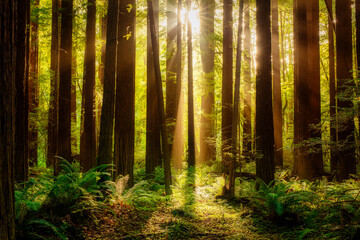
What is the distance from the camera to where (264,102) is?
25.6ft

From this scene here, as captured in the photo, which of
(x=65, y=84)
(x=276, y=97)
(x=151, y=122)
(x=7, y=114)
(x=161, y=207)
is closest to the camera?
(x=7, y=114)

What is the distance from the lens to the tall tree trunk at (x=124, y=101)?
777 centimetres

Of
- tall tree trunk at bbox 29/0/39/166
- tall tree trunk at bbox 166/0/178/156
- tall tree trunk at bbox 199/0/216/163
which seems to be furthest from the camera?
tall tree trunk at bbox 199/0/216/163

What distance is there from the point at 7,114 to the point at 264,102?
7232mm

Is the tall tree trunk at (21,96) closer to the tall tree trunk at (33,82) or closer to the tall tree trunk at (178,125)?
the tall tree trunk at (33,82)

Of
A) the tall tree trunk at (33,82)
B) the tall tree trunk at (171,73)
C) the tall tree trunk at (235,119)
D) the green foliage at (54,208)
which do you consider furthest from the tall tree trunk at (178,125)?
the green foliage at (54,208)

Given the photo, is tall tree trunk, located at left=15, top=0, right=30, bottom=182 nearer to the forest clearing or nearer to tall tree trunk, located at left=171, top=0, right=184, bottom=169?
the forest clearing

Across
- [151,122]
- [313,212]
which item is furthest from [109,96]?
[313,212]

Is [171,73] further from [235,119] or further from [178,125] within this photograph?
[235,119]

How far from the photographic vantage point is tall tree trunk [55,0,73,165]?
1056 cm

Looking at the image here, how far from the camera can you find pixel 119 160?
7.76 metres

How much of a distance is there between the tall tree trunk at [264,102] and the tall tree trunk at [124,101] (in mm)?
4474

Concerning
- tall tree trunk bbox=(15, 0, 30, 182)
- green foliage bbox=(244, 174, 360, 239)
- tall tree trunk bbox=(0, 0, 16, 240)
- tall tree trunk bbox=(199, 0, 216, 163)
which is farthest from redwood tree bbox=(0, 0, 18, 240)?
tall tree trunk bbox=(199, 0, 216, 163)

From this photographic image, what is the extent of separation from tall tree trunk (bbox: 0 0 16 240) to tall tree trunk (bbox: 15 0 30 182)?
4.96 metres
